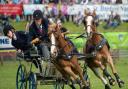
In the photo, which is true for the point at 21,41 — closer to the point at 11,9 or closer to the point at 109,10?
the point at 11,9

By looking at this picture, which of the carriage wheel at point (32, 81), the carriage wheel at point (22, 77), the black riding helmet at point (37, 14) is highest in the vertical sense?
the black riding helmet at point (37, 14)

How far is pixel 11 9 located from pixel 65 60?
21113mm

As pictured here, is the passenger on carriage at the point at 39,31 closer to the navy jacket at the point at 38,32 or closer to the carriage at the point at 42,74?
the navy jacket at the point at 38,32

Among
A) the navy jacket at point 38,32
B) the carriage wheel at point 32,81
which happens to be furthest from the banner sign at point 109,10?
the carriage wheel at point 32,81

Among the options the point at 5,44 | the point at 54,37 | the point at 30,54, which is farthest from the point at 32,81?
the point at 5,44

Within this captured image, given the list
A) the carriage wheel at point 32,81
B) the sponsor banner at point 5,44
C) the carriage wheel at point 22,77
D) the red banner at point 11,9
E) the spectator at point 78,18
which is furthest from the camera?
the spectator at point 78,18

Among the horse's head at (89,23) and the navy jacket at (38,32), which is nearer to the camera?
the horse's head at (89,23)

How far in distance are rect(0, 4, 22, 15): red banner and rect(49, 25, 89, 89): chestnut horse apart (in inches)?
817

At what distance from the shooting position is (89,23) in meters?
14.8

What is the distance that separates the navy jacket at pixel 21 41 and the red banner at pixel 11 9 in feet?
62.0

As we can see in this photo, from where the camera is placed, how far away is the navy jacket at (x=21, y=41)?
594 inches

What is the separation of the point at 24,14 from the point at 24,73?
65.4ft

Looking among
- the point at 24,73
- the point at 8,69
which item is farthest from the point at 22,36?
the point at 8,69

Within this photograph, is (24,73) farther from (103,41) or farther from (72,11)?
(72,11)
